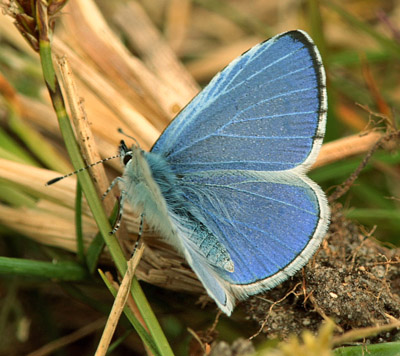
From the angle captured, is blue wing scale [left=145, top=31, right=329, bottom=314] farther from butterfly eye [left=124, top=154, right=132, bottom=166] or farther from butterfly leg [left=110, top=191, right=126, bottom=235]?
butterfly leg [left=110, top=191, right=126, bottom=235]

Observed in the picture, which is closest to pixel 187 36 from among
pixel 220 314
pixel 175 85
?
pixel 175 85

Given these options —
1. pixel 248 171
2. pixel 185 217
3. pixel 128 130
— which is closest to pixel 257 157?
pixel 248 171

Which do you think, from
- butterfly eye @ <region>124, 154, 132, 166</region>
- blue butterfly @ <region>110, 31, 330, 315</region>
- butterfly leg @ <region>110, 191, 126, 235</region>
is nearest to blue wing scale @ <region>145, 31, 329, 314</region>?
blue butterfly @ <region>110, 31, 330, 315</region>

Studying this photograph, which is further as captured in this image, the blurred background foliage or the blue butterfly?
the blurred background foliage

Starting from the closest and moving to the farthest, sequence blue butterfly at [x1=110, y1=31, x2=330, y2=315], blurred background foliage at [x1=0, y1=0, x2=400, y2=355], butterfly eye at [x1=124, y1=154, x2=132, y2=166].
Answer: blue butterfly at [x1=110, y1=31, x2=330, y2=315] < butterfly eye at [x1=124, y1=154, x2=132, y2=166] < blurred background foliage at [x1=0, y1=0, x2=400, y2=355]

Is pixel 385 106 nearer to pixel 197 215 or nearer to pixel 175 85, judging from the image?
pixel 175 85

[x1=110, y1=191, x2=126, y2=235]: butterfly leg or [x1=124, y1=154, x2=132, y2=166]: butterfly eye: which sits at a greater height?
[x1=124, y1=154, x2=132, y2=166]: butterfly eye

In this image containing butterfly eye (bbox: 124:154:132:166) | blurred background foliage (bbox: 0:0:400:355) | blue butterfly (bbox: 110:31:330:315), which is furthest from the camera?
blurred background foliage (bbox: 0:0:400:355)
